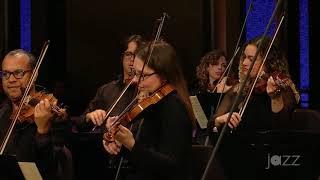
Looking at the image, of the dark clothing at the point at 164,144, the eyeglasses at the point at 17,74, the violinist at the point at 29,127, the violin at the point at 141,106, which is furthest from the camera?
the eyeglasses at the point at 17,74

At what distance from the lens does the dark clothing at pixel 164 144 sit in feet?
9.21

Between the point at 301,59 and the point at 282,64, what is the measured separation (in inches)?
108

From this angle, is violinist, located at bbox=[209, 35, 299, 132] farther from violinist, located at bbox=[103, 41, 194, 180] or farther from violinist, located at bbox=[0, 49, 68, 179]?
violinist, located at bbox=[0, 49, 68, 179]

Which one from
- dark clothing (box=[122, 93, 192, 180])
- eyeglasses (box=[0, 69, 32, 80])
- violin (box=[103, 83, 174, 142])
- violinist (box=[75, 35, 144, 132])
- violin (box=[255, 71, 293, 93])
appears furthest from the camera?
violinist (box=[75, 35, 144, 132])

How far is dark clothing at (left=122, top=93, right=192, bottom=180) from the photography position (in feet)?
9.21

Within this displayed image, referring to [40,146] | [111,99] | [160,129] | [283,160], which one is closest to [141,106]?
[160,129]

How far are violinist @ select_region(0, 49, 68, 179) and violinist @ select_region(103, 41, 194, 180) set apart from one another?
1.05 ft

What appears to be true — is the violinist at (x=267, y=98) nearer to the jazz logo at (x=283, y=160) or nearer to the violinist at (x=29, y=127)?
the jazz logo at (x=283, y=160)

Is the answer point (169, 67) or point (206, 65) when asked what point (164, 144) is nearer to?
point (169, 67)

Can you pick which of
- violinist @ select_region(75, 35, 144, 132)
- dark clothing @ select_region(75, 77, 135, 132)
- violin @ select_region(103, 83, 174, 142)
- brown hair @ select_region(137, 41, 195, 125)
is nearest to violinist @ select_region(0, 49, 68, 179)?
violin @ select_region(103, 83, 174, 142)

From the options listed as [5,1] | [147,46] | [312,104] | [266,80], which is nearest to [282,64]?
→ [266,80]

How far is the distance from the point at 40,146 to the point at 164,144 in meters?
0.61

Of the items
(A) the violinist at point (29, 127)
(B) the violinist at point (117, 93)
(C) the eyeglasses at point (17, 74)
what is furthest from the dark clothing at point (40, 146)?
(B) the violinist at point (117, 93)

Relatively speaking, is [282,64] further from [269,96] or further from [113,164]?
[113,164]
